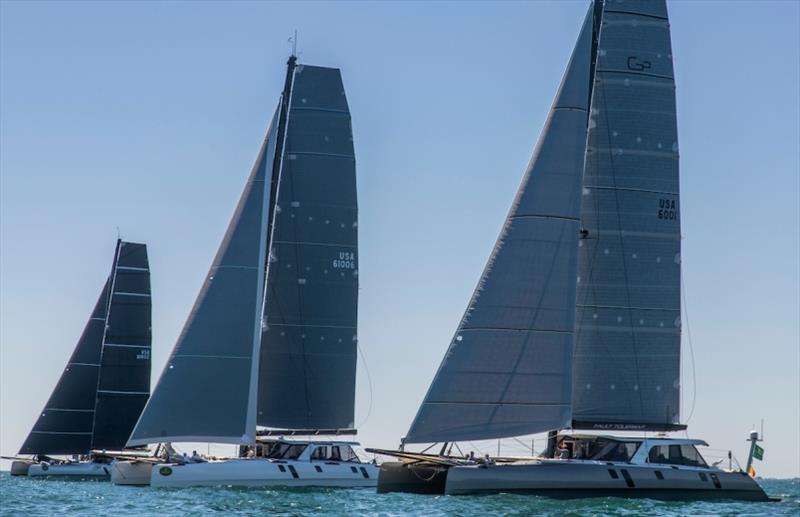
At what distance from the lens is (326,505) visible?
38656 mm

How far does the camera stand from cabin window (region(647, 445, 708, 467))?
127ft

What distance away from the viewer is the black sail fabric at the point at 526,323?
38.1 m

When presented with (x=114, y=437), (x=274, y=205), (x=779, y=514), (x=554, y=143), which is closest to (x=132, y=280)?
(x=114, y=437)

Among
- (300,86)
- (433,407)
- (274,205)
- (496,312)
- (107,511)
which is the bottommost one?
(107,511)

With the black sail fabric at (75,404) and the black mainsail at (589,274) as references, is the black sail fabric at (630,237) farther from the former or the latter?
the black sail fabric at (75,404)

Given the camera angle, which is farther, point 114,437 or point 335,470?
point 114,437

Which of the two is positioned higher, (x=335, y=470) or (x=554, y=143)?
(x=554, y=143)

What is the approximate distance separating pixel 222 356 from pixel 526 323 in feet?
36.6

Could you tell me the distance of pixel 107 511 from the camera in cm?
3628

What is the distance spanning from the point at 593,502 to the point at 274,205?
16.6m

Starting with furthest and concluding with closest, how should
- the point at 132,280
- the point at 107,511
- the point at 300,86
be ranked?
the point at 132,280
the point at 300,86
the point at 107,511

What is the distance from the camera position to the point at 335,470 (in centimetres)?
4706

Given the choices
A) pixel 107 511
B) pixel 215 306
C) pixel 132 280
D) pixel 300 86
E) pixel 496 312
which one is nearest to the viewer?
pixel 107 511

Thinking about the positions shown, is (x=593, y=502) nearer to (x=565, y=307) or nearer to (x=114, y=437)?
(x=565, y=307)
